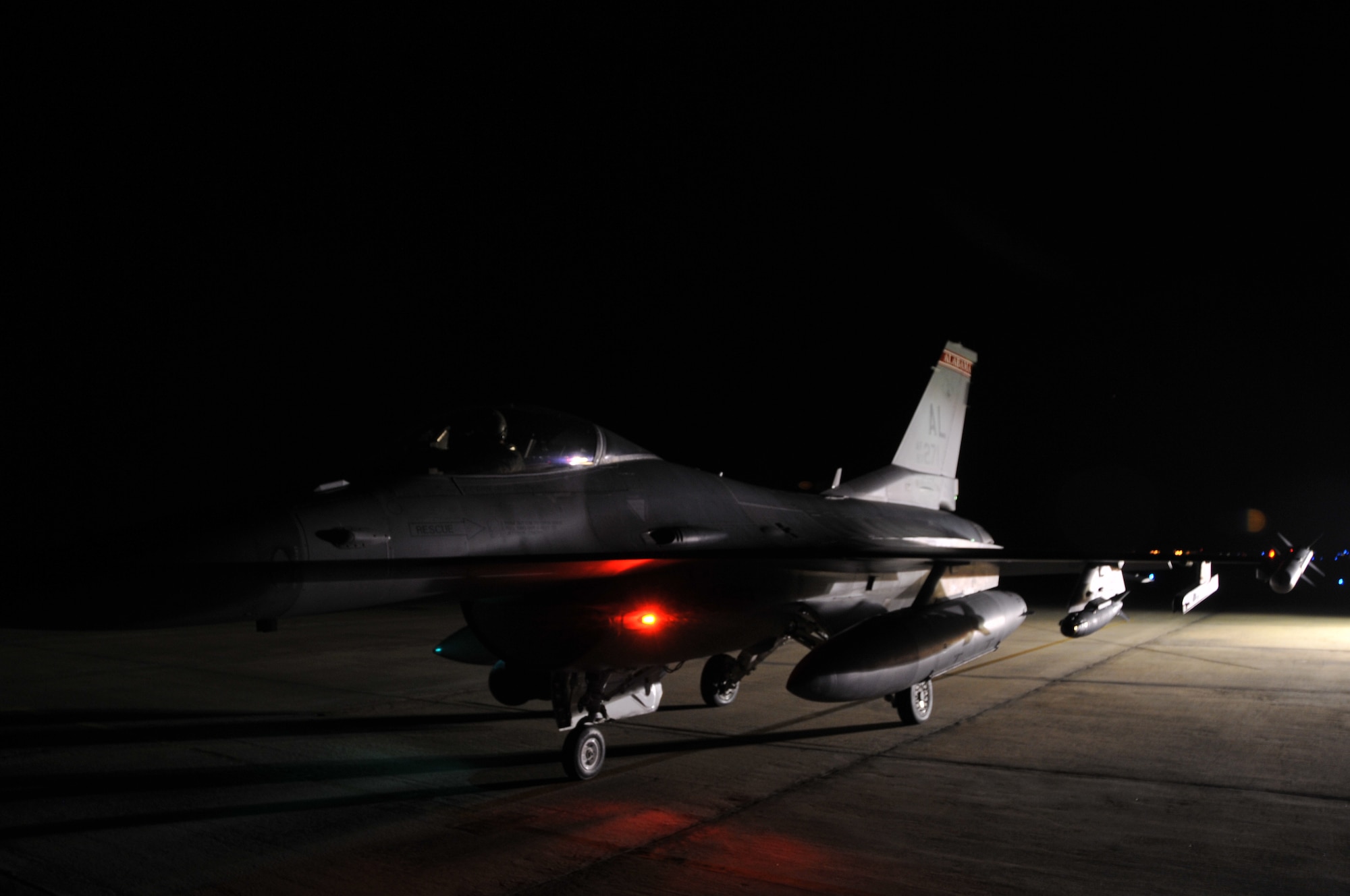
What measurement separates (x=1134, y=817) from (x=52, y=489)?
1680cm

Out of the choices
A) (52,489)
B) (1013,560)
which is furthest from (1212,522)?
(52,489)

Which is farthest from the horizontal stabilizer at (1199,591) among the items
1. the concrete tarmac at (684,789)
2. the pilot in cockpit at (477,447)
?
the pilot in cockpit at (477,447)

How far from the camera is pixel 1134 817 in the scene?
4.93 metres

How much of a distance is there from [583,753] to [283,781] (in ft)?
6.46

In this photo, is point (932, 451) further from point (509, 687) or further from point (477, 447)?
point (477, 447)

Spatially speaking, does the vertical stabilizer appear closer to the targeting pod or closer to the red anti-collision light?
the targeting pod

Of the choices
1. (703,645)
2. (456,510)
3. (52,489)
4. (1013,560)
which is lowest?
(703,645)

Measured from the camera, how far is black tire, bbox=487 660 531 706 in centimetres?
685

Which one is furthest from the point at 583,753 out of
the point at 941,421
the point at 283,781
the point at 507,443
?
the point at 941,421

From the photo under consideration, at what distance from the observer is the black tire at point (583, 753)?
19.1ft

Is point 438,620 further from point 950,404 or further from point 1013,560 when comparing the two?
point 1013,560

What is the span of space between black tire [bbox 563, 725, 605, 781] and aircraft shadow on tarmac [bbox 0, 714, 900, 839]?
113 millimetres

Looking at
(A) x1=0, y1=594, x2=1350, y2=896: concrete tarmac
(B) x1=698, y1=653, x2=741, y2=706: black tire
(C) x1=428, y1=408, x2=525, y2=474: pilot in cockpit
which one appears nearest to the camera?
(A) x1=0, y1=594, x2=1350, y2=896: concrete tarmac

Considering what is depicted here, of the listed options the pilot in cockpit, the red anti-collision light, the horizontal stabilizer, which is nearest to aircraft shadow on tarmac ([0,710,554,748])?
the red anti-collision light
